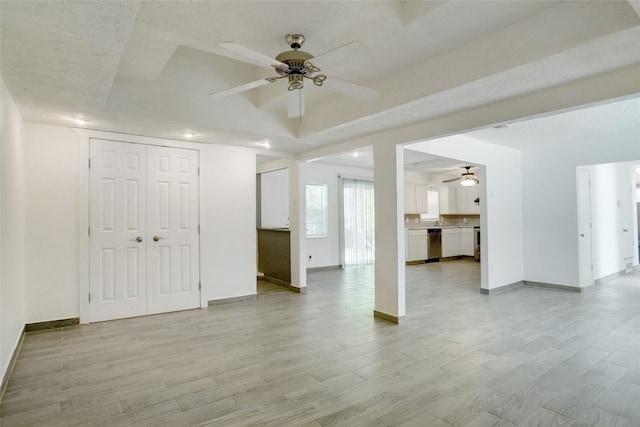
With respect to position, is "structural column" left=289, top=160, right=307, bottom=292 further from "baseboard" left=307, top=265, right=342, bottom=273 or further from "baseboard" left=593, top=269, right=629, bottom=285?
"baseboard" left=593, top=269, right=629, bottom=285

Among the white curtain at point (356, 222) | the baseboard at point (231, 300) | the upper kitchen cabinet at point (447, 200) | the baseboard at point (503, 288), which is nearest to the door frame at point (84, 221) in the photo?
the baseboard at point (231, 300)

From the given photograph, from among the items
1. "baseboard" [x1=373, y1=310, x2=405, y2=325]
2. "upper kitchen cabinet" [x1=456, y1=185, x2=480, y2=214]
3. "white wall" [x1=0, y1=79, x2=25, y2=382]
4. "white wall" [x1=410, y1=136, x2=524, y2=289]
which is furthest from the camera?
"upper kitchen cabinet" [x1=456, y1=185, x2=480, y2=214]

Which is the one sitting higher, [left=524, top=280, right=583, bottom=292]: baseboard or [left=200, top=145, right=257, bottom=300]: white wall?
[left=200, top=145, right=257, bottom=300]: white wall

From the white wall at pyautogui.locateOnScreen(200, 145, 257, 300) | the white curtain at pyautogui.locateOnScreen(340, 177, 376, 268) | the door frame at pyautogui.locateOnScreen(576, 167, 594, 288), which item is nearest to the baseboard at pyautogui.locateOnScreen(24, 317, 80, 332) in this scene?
the white wall at pyautogui.locateOnScreen(200, 145, 257, 300)

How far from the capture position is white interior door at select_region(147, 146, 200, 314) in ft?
15.1

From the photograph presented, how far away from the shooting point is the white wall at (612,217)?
636 centimetres

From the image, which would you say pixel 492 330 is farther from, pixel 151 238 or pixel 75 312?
pixel 75 312

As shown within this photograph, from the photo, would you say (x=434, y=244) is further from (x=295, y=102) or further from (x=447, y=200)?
(x=295, y=102)

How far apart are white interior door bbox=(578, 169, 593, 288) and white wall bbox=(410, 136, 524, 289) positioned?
0.87m

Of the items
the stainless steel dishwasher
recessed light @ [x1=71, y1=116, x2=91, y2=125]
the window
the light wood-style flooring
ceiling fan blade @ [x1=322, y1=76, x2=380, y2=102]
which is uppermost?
recessed light @ [x1=71, y1=116, x2=91, y2=125]

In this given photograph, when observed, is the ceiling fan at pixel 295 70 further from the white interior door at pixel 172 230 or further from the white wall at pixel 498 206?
the white wall at pixel 498 206

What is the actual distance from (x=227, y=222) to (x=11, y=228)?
2.51 metres

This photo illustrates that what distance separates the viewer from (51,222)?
3979mm

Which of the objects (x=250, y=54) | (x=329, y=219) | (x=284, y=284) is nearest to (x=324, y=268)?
(x=329, y=219)
